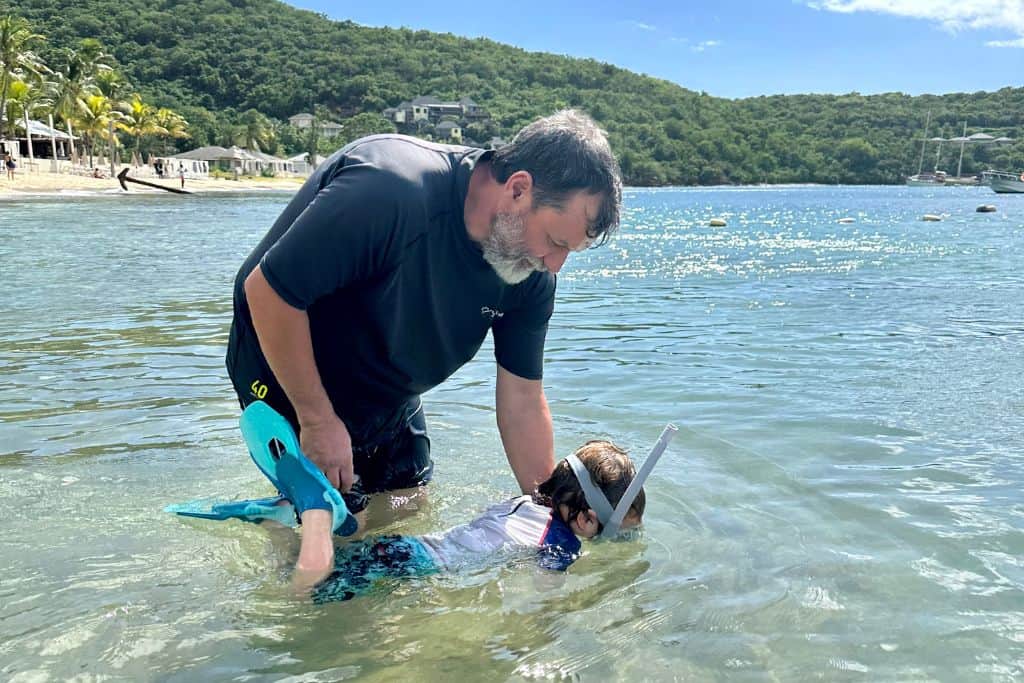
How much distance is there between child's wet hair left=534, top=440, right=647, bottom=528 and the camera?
381cm

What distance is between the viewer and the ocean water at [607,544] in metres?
3.13

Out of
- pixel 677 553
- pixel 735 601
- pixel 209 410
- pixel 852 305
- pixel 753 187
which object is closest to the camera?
pixel 735 601

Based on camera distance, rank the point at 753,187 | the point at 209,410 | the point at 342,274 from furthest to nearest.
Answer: the point at 753,187, the point at 209,410, the point at 342,274

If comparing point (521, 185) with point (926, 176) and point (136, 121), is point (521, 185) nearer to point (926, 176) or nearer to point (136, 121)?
point (136, 121)

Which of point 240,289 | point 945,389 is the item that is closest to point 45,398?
point 240,289

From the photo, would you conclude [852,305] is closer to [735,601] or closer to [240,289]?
[735,601]

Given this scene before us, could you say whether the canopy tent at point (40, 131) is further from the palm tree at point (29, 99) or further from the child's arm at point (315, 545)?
the child's arm at point (315, 545)

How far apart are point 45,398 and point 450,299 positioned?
466cm

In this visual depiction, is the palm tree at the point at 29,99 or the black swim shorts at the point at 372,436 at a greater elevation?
the palm tree at the point at 29,99

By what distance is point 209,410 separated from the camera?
646 centimetres

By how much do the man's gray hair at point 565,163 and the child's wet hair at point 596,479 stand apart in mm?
1194

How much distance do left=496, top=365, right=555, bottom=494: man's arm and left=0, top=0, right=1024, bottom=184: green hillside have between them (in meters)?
113

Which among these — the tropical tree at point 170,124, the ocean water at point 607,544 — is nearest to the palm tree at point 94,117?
the tropical tree at point 170,124

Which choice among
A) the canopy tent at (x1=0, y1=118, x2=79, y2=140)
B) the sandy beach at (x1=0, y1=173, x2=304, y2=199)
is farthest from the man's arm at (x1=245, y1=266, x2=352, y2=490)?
the canopy tent at (x1=0, y1=118, x2=79, y2=140)
